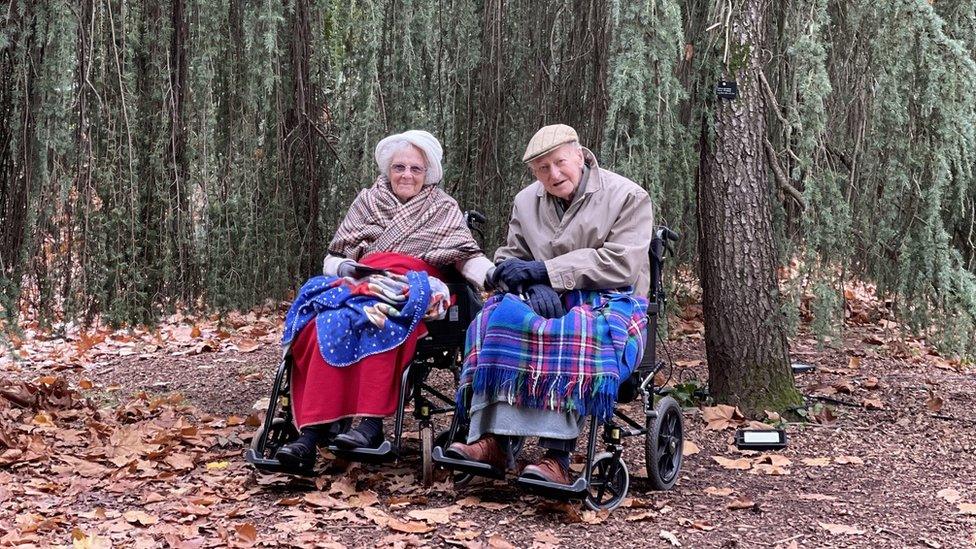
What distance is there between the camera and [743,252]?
14.5 ft

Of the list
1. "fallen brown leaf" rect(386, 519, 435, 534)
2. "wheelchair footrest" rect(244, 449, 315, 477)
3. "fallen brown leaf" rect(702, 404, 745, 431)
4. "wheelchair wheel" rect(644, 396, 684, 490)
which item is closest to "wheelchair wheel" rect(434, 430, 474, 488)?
"fallen brown leaf" rect(386, 519, 435, 534)

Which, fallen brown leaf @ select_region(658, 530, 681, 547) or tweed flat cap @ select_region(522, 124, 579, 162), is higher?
tweed flat cap @ select_region(522, 124, 579, 162)

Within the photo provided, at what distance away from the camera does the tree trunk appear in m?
4.35

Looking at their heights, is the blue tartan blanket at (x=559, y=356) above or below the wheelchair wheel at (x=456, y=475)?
above

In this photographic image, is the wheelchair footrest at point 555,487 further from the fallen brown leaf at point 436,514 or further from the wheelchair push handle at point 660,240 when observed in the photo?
the wheelchair push handle at point 660,240

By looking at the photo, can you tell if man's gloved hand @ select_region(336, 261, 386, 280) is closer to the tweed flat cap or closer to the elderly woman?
the elderly woman

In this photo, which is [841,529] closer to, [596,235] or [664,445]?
[664,445]

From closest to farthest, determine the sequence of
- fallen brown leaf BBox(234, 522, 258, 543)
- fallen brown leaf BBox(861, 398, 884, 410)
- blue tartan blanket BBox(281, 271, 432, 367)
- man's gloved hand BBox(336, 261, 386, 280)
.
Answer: fallen brown leaf BBox(234, 522, 258, 543) → blue tartan blanket BBox(281, 271, 432, 367) → man's gloved hand BBox(336, 261, 386, 280) → fallen brown leaf BBox(861, 398, 884, 410)

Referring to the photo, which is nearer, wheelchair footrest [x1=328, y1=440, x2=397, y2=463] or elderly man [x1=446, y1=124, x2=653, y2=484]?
elderly man [x1=446, y1=124, x2=653, y2=484]

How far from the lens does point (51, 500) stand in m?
3.27

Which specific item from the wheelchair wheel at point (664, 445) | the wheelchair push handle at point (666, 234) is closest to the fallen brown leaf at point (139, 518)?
the wheelchair wheel at point (664, 445)

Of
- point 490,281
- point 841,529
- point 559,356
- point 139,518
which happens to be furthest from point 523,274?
point 139,518

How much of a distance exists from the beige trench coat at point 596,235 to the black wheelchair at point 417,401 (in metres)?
0.36

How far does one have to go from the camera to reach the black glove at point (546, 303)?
3336 mm
